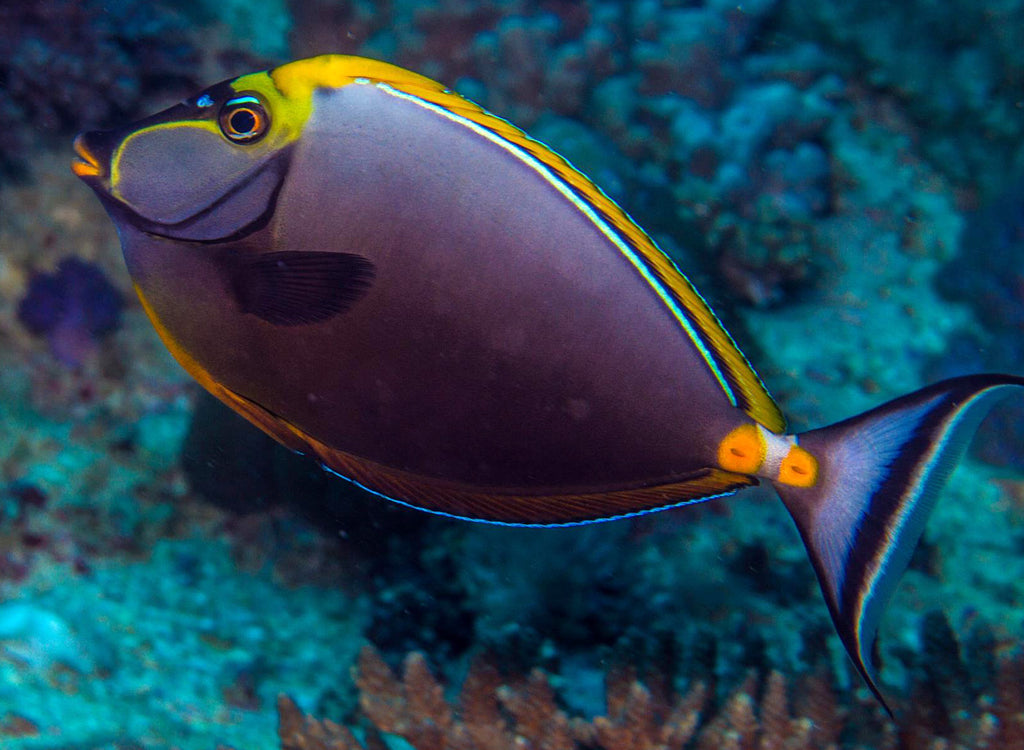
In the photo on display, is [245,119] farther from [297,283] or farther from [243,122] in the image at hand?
[297,283]

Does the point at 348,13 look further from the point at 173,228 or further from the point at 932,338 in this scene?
the point at 932,338

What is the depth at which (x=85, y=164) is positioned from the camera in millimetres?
1249

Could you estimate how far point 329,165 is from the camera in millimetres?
1229

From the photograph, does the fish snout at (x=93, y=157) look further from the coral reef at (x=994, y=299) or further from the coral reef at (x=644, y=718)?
the coral reef at (x=994, y=299)

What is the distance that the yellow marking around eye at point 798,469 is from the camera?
1.21 metres

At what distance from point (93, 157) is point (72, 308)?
197 centimetres

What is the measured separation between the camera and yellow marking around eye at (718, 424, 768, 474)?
47.4 inches

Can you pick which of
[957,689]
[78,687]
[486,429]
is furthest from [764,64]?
[78,687]

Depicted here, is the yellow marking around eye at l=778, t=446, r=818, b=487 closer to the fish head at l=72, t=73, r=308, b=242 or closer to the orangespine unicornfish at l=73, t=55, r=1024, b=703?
the orangespine unicornfish at l=73, t=55, r=1024, b=703

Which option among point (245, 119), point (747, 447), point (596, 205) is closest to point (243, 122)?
point (245, 119)

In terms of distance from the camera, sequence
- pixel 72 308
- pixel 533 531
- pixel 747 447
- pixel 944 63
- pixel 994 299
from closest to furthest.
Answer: pixel 747 447
pixel 533 531
pixel 72 308
pixel 994 299
pixel 944 63

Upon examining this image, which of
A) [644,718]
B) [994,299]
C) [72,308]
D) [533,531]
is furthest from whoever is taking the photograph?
[994,299]

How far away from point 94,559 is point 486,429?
225 cm

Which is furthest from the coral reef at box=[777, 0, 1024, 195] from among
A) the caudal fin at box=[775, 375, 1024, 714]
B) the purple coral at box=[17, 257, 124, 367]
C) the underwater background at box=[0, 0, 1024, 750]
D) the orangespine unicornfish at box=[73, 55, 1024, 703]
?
the purple coral at box=[17, 257, 124, 367]
